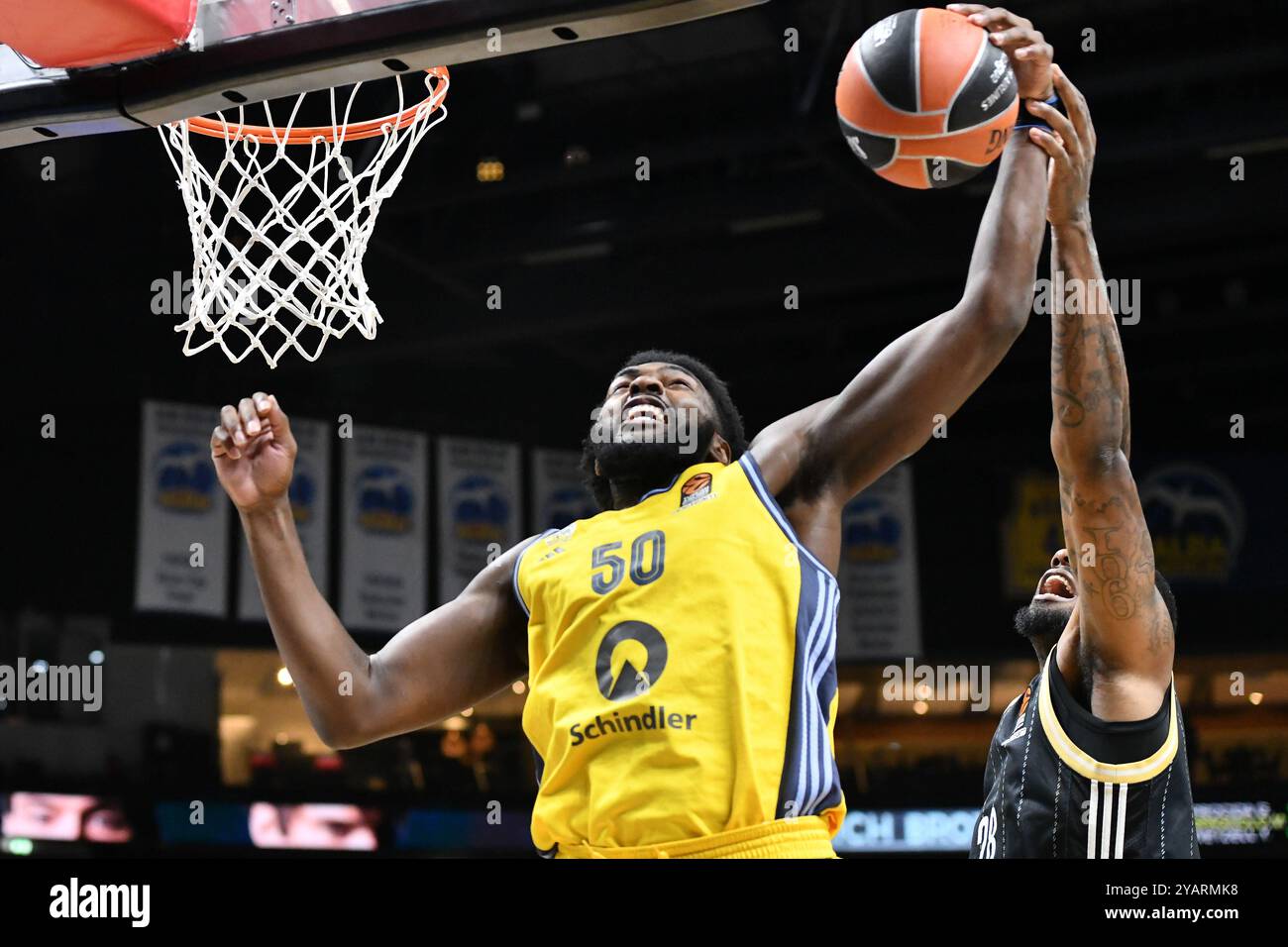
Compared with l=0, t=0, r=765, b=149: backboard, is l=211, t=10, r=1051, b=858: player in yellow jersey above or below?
below

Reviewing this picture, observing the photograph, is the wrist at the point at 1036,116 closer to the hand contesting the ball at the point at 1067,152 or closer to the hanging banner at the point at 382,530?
the hand contesting the ball at the point at 1067,152

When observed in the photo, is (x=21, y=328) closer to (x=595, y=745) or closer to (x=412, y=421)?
(x=412, y=421)

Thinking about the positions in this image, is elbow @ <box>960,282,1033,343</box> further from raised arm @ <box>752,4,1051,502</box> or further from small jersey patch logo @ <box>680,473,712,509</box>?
small jersey patch logo @ <box>680,473,712,509</box>

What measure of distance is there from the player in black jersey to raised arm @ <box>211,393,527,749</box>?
1.21 m

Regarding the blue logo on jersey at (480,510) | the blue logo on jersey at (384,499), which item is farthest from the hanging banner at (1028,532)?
the blue logo on jersey at (384,499)

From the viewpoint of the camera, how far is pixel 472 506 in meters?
11.1

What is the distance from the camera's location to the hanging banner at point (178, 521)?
10.3 metres

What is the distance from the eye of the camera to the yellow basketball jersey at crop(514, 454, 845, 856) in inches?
95.3

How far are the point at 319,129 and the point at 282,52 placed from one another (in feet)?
2.28

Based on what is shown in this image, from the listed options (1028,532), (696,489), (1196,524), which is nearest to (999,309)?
(696,489)

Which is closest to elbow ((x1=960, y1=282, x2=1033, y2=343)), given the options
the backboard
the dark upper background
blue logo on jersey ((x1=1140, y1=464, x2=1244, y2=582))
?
the backboard

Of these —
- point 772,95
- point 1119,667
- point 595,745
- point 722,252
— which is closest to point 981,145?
point 1119,667

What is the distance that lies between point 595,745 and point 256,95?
1606 mm

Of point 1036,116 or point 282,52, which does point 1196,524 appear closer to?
point 1036,116
